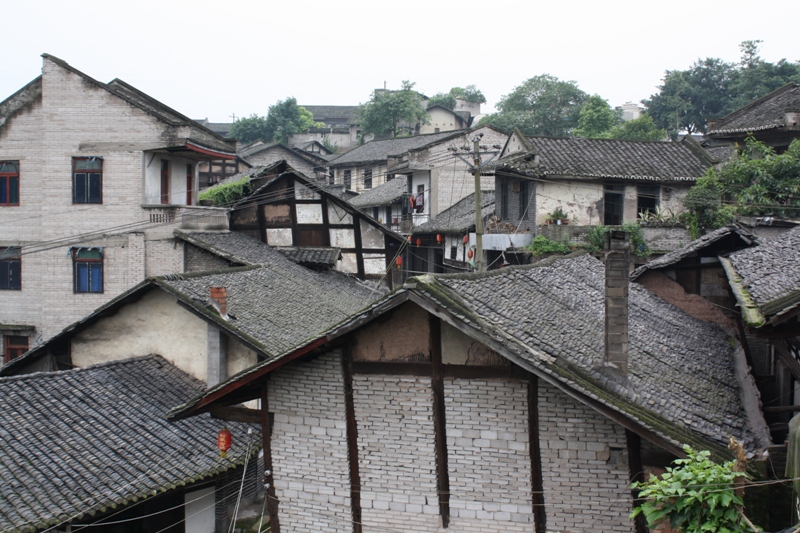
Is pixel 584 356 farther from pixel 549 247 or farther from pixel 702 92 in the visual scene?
pixel 702 92

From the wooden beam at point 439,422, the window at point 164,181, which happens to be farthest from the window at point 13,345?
the wooden beam at point 439,422

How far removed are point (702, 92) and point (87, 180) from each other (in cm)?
5346

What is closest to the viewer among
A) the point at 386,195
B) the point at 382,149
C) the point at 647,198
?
the point at 647,198

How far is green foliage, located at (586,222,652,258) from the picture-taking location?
29.8 metres

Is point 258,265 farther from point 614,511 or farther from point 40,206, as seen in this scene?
point 614,511

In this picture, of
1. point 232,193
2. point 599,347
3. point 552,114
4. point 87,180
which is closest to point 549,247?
point 232,193

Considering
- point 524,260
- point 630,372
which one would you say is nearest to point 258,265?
point 524,260

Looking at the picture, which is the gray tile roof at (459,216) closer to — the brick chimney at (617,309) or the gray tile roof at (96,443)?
the gray tile roof at (96,443)

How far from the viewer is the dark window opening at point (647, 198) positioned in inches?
1236

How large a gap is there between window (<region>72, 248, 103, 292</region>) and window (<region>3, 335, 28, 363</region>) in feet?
10.1

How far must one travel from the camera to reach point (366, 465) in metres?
10.4

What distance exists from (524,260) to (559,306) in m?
19.1

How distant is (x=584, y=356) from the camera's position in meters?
10.2

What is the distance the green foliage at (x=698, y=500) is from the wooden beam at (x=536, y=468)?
215 cm
